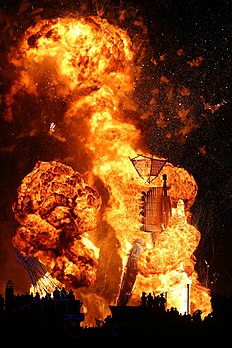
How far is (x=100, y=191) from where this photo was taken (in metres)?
32.8

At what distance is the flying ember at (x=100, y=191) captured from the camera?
27438 mm

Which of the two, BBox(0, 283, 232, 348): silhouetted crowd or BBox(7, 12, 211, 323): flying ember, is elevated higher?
BBox(7, 12, 211, 323): flying ember

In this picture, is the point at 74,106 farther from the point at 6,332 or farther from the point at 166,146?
the point at 6,332

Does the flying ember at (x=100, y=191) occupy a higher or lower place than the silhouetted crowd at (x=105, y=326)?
higher

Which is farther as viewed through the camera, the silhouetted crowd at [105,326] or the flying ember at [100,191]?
the flying ember at [100,191]

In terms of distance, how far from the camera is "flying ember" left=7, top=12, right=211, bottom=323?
2744cm

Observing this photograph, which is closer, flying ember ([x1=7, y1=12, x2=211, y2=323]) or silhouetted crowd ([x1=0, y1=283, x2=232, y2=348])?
silhouetted crowd ([x1=0, y1=283, x2=232, y2=348])

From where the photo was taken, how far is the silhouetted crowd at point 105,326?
15469 mm

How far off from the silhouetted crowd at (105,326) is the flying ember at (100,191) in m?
8.00

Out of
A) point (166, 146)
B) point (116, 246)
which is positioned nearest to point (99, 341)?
point (116, 246)

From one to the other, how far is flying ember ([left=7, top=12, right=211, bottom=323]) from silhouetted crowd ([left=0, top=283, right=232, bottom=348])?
315 inches

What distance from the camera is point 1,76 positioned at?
3100cm

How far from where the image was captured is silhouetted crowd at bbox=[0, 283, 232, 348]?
1547cm

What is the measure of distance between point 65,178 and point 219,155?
1168cm
